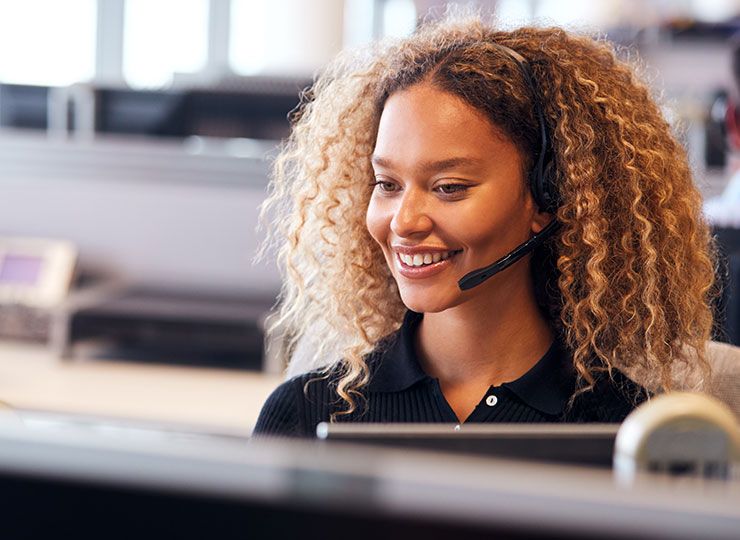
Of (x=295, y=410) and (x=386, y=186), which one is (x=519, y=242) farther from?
(x=295, y=410)

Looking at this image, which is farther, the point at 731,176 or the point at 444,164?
the point at 731,176

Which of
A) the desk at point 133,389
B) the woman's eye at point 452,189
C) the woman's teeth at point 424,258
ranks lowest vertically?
the desk at point 133,389

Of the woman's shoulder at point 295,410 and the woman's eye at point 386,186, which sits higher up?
the woman's eye at point 386,186

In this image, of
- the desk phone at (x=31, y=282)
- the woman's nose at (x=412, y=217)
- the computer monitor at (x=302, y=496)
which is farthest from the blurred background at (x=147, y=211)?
the computer monitor at (x=302, y=496)

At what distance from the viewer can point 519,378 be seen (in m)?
1.00

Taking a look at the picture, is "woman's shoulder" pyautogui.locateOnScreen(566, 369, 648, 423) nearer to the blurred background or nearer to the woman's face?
the woman's face

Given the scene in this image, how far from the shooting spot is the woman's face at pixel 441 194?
0.94 metres

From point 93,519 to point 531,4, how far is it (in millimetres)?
5445

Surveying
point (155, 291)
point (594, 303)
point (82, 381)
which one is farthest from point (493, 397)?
point (155, 291)

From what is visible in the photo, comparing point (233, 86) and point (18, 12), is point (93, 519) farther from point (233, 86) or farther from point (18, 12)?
point (18, 12)

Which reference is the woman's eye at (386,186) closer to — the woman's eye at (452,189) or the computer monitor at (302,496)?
the woman's eye at (452,189)

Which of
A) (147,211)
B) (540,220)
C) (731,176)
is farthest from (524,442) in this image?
(147,211)

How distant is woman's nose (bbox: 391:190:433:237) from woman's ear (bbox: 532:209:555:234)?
15 centimetres

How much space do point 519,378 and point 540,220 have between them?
0.18 m
